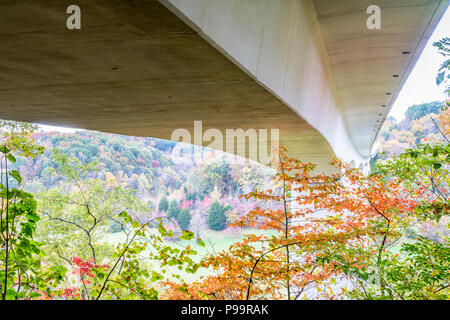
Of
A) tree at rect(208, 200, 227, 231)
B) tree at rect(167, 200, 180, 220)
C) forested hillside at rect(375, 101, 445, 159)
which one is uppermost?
forested hillside at rect(375, 101, 445, 159)

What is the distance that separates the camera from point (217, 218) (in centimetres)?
3234

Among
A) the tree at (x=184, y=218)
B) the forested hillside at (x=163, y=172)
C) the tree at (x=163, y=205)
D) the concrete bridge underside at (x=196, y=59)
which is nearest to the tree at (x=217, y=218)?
the forested hillside at (x=163, y=172)

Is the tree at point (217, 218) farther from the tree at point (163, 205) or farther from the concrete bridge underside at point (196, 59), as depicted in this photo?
the concrete bridge underside at point (196, 59)

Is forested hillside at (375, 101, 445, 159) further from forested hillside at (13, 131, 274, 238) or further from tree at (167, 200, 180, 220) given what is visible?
tree at (167, 200, 180, 220)

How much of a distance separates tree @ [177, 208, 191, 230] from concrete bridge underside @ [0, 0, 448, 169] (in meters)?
23.2

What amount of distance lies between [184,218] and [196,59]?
29.0m

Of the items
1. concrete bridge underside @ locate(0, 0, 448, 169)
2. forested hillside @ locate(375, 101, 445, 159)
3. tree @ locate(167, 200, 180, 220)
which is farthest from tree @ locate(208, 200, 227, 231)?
concrete bridge underside @ locate(0, 0, 448, 169)

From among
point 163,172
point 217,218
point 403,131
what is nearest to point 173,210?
point 217,218

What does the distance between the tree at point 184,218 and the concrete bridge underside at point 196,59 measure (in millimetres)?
23182

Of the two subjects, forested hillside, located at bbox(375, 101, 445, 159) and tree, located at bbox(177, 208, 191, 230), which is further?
tree, located at bbox(177, 208, 191, 230)

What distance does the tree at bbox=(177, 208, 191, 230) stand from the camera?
99.6 feet

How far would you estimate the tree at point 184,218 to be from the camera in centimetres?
3034

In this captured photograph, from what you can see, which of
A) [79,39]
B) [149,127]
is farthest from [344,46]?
[79,39]
